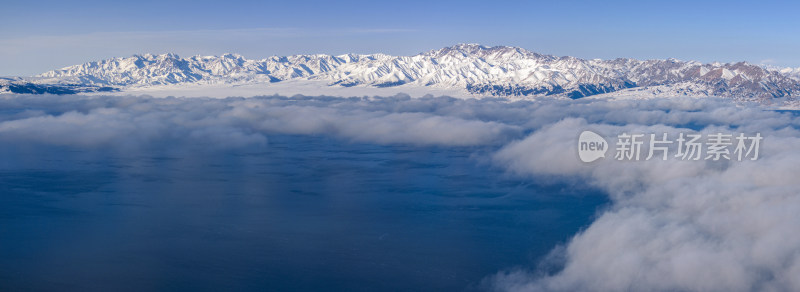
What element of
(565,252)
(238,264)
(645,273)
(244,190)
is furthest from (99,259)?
(645,273)

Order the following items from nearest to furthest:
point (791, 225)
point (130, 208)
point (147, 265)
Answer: point (791, 225)
point (147, 265)
point (130, 208)

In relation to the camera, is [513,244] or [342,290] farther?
[513,244]

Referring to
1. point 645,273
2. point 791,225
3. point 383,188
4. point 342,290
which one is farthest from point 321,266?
point 383,188

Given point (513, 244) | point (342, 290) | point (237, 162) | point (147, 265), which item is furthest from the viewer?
point (237, 162)

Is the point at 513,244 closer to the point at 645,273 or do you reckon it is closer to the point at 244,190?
the point at 645,273

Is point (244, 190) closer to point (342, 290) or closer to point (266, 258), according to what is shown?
point (266, 258)

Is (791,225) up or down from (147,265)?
up
